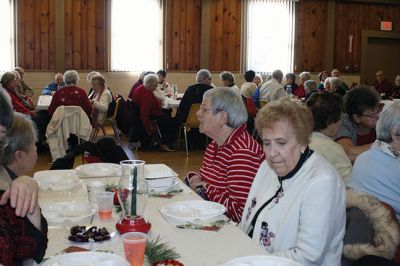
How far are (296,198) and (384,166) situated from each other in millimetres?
803

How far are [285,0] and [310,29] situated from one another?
1034 mm

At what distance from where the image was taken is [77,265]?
5.16 ft

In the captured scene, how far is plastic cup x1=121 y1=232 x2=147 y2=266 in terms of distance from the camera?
158 cm

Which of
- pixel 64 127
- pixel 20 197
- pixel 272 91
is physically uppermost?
pixel 272 91

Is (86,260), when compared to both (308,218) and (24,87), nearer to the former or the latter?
(308,218)

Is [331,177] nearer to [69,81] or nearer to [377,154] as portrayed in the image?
[377,154]

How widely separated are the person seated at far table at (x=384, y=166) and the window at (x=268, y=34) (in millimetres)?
9540

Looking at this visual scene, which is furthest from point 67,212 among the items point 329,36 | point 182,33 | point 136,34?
point 329,36

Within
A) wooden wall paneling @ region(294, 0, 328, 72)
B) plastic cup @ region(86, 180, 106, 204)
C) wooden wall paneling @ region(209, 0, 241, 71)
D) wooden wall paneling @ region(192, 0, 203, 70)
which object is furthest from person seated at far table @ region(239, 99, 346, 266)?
wooden wall paneling @ region(294, 0, 328, 72)

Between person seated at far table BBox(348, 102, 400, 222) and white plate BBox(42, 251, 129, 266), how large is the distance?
151 centimetres

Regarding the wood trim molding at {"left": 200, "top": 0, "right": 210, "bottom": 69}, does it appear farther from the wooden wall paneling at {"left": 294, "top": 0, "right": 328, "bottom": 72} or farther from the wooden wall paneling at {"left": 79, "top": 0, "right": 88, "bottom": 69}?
the wooden wall paneling at {"left": 79, "top": 0, "right": 88, "bottom": 69}

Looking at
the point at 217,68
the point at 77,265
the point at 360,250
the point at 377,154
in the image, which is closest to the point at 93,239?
the point at 77,265

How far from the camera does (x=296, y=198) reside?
207cm

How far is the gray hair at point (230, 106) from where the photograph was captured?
298cm
